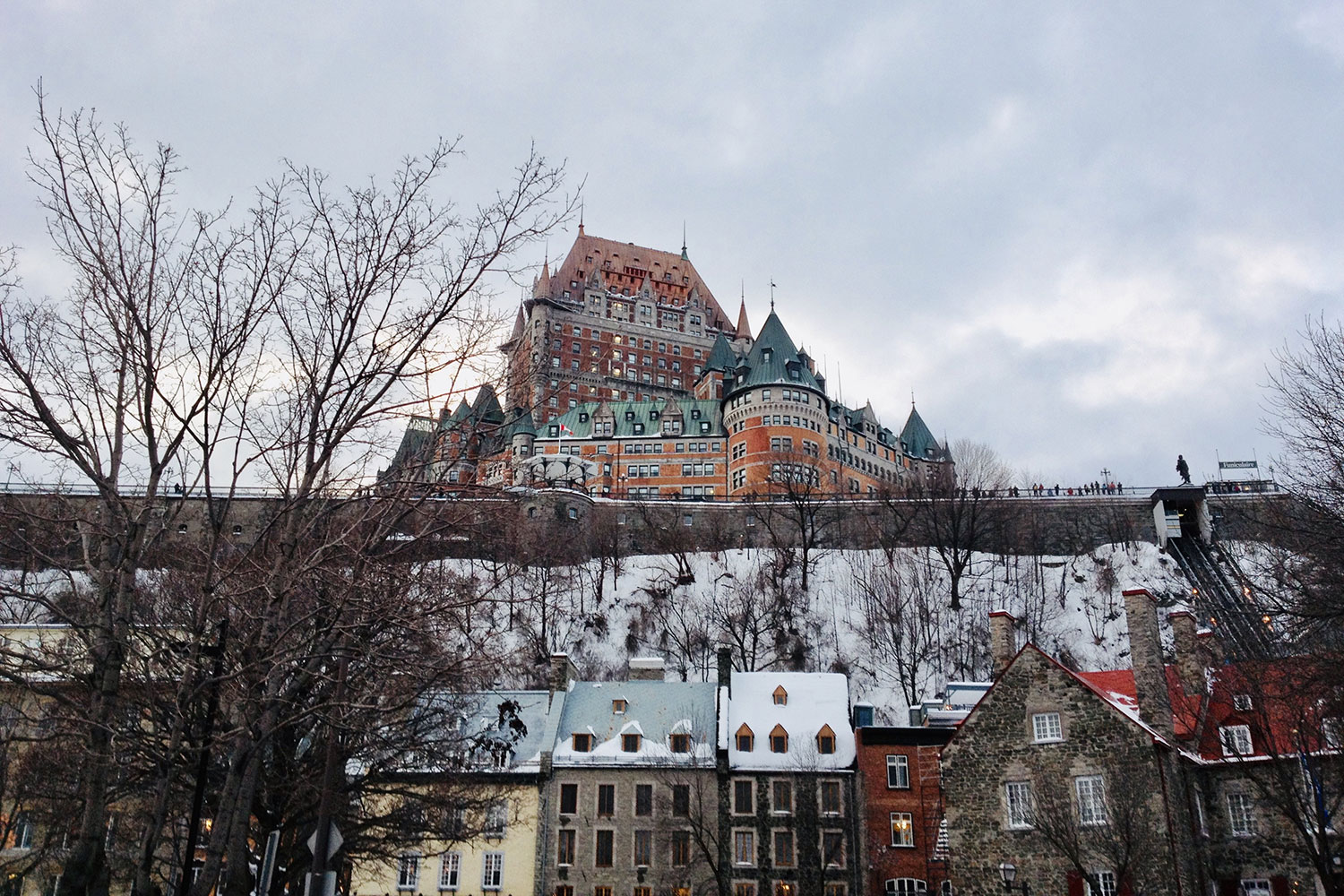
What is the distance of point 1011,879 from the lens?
30.3 metres

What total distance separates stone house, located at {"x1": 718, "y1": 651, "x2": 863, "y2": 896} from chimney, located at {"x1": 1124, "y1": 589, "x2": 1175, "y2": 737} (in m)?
12.4

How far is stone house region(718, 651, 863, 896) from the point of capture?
1548 inches

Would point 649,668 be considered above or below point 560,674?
above

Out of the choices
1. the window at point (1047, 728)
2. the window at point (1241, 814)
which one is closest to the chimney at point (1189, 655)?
the window at point (1241, 814)

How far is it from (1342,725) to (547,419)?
11172cm

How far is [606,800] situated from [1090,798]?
1822 centimetres

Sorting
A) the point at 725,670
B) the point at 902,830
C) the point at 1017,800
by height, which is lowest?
the point at 902,830

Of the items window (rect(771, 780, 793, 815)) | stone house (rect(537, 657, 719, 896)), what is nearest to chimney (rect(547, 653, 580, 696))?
stone house (rect(537, 657, 719, 896))

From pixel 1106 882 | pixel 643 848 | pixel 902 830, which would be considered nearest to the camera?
pixel 1106 882

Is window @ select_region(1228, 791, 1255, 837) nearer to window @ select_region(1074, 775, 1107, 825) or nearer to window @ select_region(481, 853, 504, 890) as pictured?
window @ select_region(1074, 775, 1107, 825)

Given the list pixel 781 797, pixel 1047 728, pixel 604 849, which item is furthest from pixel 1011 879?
pixel 604 849

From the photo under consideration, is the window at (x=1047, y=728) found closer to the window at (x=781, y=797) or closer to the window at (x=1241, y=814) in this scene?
the window at (x=1241, y=814)

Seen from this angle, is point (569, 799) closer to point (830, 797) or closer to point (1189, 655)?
point (830, 797)

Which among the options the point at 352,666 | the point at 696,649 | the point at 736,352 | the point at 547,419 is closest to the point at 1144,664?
the point at 352,666
